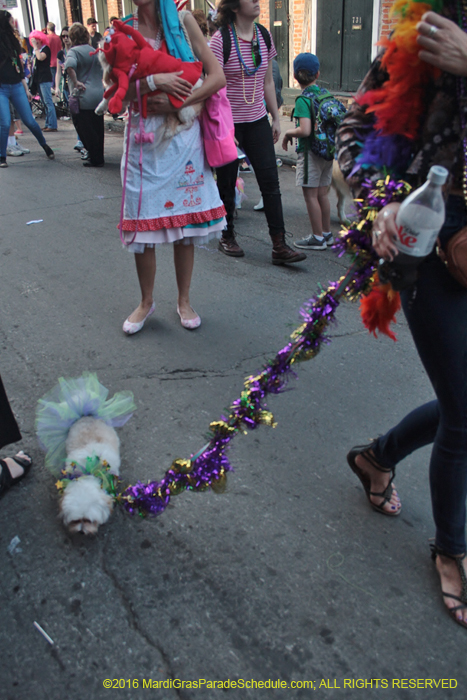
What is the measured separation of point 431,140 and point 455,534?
3.99ft

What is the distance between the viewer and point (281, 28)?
13.4 m

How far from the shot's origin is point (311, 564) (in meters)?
2.04

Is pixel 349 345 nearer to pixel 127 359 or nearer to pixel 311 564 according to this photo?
pixel 127 359

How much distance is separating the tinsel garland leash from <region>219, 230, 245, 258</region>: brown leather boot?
10.8ft

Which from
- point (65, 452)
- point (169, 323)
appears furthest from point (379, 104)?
point (169, 323)

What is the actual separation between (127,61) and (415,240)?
221cm

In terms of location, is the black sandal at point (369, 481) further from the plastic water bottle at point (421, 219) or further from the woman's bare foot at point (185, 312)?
the woman's bare foot at point (185, 312)

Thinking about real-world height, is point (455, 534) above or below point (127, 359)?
above

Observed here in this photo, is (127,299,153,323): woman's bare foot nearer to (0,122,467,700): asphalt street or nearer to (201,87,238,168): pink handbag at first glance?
(0,122,467,700): asphalt street

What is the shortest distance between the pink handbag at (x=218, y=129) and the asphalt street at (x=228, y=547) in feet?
3.55

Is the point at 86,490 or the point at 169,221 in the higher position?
the point at 169,221

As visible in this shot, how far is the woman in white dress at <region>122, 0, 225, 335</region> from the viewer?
3039 mm

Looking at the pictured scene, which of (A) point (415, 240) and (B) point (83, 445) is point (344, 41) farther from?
(A) point (415, 240)

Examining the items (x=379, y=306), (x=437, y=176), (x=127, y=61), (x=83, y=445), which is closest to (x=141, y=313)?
(x=127, y=61)
